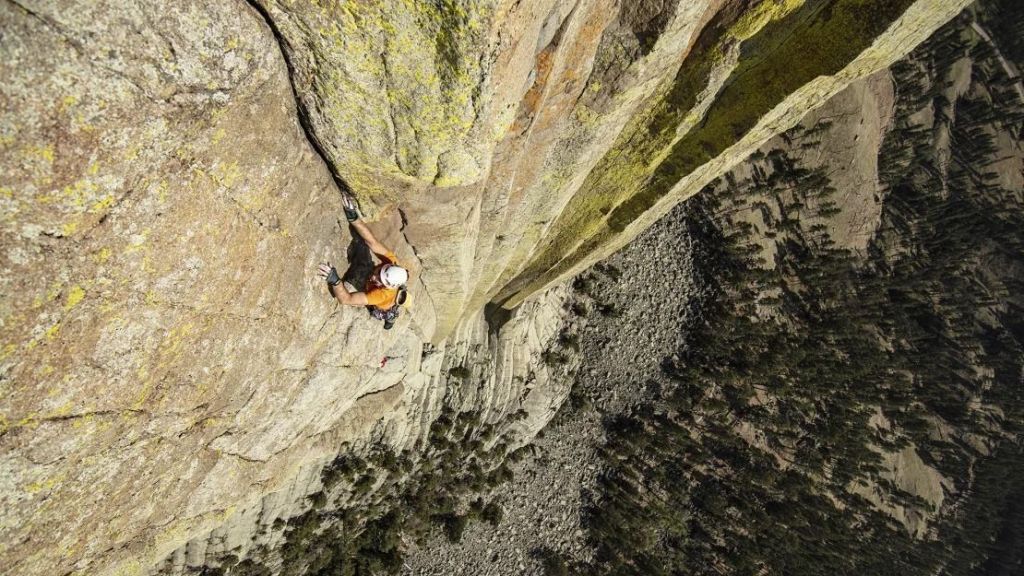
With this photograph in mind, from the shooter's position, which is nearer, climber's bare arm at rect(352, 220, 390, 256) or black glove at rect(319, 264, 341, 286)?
black glove at rect(319, 264, 341, 286)

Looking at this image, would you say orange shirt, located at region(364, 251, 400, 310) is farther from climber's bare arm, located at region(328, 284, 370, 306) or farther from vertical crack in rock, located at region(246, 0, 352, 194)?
vertical crack in rock, located at region(246, 0, 352, 194)

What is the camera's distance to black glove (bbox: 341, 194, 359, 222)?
5246mm

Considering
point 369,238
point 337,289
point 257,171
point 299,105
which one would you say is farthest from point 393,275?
point 299,105

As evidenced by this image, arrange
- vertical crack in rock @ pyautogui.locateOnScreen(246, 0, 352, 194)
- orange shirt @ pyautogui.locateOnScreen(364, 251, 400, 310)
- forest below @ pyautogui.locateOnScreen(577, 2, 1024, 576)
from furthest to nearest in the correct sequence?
forest below @ pyautogui.locateOnScreen(577, 2, 1024, 576) → orange shirt @ pyautogui.locateOnScreen(364, 251, 400, 310) → vertical crack in rock @ pyautogui.locateOnScreen(246, 0, 352, 194)

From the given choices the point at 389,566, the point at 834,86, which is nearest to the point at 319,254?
the point at 834,86

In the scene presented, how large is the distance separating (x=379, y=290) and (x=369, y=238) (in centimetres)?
70

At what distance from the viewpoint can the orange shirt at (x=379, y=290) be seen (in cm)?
586

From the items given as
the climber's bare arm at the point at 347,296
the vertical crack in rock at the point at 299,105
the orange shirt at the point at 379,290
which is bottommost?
the climber's bare arm at the point at 347,296

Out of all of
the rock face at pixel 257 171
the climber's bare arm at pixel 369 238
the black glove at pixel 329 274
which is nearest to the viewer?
the rock face at pixel 257 171

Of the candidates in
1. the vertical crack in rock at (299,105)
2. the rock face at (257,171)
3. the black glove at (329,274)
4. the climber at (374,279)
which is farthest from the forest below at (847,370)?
the vertical crack in rock at (299,105)

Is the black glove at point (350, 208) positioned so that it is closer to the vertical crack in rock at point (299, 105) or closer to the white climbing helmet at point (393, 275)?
the vertical crack in rock at point (299, 105)

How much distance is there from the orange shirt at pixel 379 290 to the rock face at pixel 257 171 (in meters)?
0.46

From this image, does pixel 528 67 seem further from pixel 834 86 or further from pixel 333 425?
pixel 333 425

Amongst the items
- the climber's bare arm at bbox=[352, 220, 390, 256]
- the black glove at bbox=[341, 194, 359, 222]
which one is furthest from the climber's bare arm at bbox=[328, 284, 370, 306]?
the black glove at bbox=[341, 194, 359, 222]
